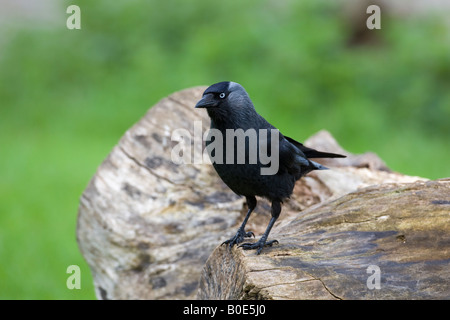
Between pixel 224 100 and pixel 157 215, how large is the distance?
1.26 meters

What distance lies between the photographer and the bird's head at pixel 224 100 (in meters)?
3.84

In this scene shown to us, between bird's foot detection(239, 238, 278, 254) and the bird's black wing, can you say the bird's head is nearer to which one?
the bird's black wing

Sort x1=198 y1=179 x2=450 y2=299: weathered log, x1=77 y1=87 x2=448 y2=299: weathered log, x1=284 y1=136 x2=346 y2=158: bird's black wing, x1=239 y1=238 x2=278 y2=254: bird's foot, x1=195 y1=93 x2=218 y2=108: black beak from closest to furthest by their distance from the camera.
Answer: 1. x1=198 y1=179 x2=450 y2=299: weathered log
2. x1=239 y1=238 x2=278 y2=254: bird's foot
3. x1=195 y1=93 x2=218 y2=108: black beak
4. x1=284 y1=136 x2=346 y2=158: bird's black wing
5. x1=77 y1=87 x2=448 y2=299: weathered log

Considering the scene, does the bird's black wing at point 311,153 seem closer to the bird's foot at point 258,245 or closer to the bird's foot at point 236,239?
the bird's foot at point 236,239

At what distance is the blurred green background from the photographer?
372 inches

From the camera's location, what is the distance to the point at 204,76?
10250 mm

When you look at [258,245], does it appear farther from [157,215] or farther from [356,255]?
[157,215]

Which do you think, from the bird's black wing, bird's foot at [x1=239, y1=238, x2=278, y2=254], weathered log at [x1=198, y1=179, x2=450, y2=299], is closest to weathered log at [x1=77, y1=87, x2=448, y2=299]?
the bird's black wing

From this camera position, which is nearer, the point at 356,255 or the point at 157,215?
the point at 356,255

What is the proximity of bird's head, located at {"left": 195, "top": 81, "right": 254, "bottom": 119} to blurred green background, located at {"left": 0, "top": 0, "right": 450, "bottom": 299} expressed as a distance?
15.5ft

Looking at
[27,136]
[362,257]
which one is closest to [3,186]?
[27,136]

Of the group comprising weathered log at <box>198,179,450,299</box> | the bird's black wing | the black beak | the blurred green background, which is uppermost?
the blurred green background

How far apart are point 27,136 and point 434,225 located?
7.94 metres

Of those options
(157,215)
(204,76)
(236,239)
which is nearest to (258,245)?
(236,239)
